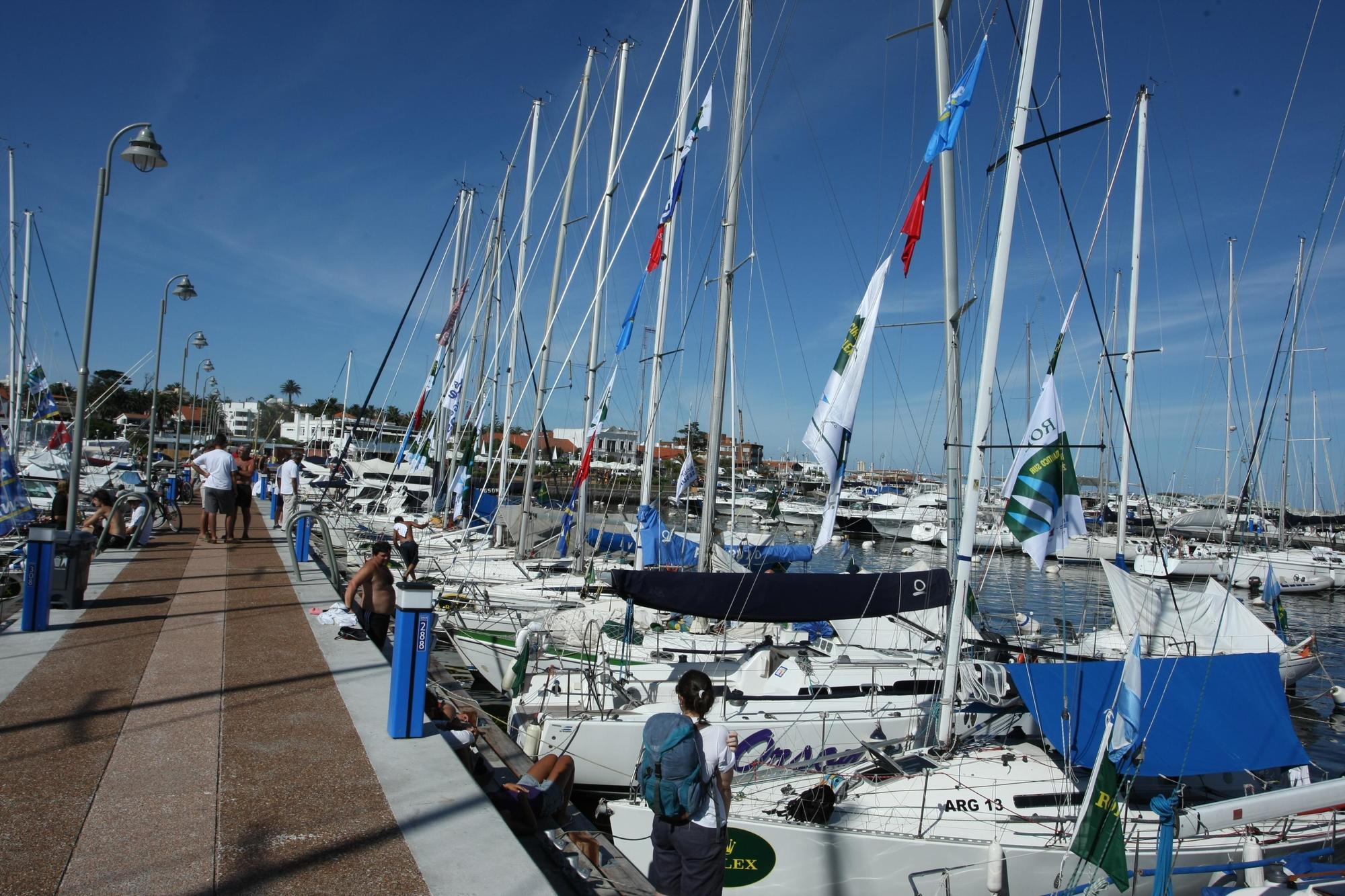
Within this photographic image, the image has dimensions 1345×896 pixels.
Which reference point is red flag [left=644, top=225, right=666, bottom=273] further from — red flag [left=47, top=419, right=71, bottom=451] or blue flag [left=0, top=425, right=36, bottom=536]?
red flag [left=47, top=419, right=71, bottom=451]

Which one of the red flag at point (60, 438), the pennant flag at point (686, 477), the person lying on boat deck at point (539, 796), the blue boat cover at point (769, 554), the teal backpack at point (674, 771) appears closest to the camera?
the teal backpack at point (674, 771)

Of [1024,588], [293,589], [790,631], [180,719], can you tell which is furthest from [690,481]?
[1024,588]

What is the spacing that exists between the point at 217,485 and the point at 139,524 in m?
1.69

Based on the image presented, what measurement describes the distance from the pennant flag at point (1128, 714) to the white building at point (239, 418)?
115 metres

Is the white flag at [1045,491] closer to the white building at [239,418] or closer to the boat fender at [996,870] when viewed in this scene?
the boat fender at [996,870]

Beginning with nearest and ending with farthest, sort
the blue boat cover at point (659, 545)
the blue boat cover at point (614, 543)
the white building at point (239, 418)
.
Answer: the blue boat cover at point (659, 545), the blue boat cover at point (614, 543), the white building at point (239, 418)

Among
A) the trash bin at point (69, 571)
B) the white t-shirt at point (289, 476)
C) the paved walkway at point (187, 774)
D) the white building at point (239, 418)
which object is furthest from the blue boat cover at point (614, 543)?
the white building at point (239, 418)

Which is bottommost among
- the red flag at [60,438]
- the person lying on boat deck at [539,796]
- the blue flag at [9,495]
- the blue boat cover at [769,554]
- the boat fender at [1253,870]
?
the boat fender at [1253,870]

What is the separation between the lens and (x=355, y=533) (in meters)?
22.7

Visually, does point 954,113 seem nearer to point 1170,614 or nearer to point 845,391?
point 845,391

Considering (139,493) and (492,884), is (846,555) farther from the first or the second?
(492,884)

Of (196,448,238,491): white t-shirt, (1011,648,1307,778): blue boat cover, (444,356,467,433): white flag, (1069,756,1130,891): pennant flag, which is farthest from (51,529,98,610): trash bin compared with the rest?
(444,356,467,433): white flag

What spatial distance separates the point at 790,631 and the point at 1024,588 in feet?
79.8

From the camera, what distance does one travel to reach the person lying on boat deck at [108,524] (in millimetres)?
14812
